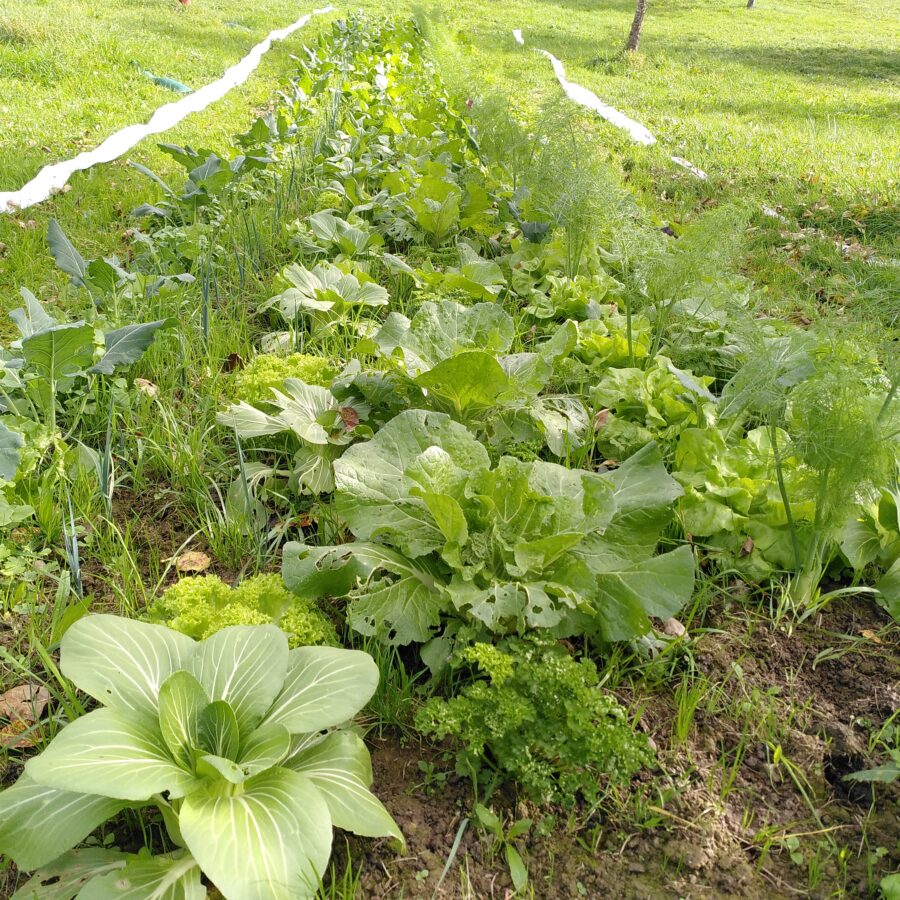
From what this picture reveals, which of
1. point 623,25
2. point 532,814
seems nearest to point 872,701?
point 532,814

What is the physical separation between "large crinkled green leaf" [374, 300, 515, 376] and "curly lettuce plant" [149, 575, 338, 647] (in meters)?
0.87

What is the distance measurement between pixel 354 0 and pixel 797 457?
1756cm

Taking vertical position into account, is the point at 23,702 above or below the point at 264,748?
below

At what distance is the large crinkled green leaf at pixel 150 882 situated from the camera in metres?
1.18

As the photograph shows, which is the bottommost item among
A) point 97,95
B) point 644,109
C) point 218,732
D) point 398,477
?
point 218,732

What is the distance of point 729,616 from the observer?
1963mm

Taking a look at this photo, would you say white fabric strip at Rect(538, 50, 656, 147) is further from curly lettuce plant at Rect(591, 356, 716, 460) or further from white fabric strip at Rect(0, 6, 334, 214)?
curly lettuce plant at Rect(591, 356, 716, 460)

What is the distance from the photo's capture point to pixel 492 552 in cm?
170

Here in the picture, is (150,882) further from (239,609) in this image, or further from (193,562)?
(193,562)

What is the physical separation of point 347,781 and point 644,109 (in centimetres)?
852

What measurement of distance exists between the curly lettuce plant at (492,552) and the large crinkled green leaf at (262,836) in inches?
17.5

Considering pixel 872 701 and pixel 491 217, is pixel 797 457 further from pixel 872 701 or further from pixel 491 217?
pixel 491 217

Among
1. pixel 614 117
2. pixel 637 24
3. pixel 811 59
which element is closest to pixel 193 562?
pixel 614 117

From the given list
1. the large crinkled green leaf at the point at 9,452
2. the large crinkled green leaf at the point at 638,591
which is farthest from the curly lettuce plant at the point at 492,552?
the large crinkled green leaf at the point at 9,452
